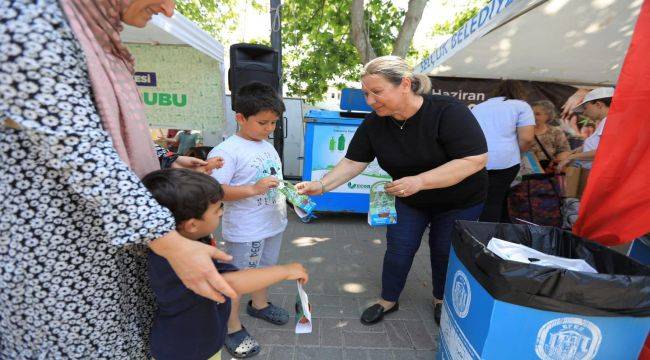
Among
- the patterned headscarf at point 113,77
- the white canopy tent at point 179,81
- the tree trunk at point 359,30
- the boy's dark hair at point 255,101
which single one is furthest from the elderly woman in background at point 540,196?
the white canopy tent at point 179,81

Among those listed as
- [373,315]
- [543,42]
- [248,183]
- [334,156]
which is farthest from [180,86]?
[543,42]

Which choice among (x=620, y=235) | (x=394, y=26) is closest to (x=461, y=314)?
(x=620, y=235)

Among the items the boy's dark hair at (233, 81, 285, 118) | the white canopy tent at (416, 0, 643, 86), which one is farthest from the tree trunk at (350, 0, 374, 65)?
the boy's dark hair at (233, 81, 285, 118)

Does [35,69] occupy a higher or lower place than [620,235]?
higher

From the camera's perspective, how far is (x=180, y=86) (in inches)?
197

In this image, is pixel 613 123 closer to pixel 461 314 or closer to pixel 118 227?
pixel 461 314

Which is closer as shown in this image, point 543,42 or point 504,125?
point 504,125

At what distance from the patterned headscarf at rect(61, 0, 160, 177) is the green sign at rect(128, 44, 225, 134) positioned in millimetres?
4153

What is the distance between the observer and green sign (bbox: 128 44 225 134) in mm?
4859

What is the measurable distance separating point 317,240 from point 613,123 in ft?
10.2

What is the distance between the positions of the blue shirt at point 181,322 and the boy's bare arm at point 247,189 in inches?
20.9

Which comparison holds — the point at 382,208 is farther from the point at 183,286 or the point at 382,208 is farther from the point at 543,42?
the point at 543,42

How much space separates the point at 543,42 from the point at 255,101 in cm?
361

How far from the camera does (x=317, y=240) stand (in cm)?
411
